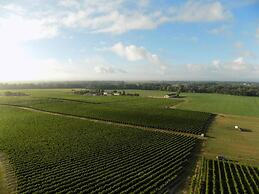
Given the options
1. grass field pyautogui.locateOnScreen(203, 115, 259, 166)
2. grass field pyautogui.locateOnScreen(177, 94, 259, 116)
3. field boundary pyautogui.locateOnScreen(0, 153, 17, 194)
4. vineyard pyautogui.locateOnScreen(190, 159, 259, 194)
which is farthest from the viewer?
grass field pyautogui.locateOnScreen(177, 94, 259, 116)

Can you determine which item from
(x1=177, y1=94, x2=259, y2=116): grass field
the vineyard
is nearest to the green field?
the vineyard

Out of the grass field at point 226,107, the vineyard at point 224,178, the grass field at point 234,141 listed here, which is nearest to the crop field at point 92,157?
the vineyard at point 224,178

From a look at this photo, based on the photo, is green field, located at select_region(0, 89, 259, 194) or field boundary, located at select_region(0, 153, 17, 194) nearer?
field boundary, located at select_region(0, 153, 17, 194)

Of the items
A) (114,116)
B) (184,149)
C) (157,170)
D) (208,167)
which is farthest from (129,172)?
(114,116)

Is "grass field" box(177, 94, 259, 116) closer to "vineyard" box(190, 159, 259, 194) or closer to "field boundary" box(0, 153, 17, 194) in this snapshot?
"vineyard" box(190, 159, 259, 194)

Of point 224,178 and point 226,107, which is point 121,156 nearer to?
point 224,178

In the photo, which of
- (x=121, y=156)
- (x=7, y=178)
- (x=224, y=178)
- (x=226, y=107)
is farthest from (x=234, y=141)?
(x=226, y=107)
